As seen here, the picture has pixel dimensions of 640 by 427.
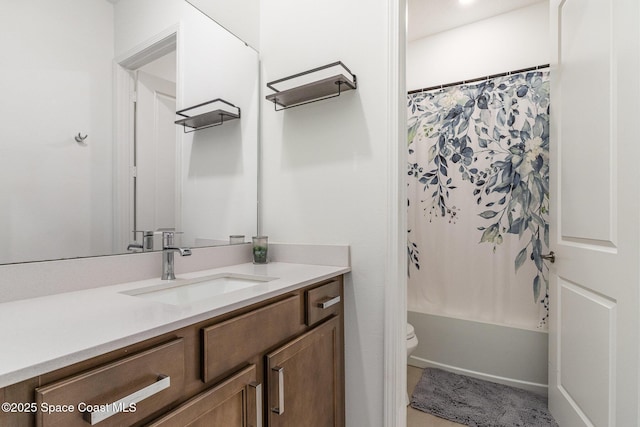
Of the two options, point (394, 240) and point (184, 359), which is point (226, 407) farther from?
point (394, 240)

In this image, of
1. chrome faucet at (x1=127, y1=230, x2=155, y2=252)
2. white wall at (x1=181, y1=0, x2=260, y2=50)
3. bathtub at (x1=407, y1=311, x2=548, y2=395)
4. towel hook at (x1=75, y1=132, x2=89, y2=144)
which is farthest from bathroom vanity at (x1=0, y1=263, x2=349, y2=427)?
bathtub at (x1=407, y1=311, x2=548, y2=395)

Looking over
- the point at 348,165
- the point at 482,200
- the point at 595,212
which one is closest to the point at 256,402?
the point at 348,165

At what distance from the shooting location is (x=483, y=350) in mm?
2146

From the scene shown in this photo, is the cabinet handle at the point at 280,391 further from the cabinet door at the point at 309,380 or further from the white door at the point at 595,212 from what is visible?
the white door at the point at 595,212

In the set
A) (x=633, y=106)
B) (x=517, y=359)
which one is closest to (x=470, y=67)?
(x=633, y=106)

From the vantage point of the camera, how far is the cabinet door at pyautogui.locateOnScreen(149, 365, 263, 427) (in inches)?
26.7

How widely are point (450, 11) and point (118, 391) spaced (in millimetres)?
2775

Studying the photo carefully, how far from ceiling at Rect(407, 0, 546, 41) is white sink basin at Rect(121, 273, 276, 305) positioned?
7.23 ft

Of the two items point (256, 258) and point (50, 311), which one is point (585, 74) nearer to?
point (256, 258)

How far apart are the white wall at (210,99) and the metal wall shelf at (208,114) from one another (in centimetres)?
2

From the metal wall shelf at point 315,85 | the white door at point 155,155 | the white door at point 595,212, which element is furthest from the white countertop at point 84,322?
the white door at point 595,212

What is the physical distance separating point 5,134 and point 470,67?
2622 mm

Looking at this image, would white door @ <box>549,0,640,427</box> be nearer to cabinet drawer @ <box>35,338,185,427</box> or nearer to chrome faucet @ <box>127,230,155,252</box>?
cabinet drawer @ <box>35,338,185,427</box>

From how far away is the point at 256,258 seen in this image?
1.52m
